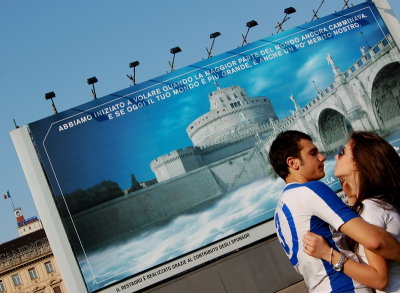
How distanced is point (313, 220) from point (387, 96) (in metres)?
11.0

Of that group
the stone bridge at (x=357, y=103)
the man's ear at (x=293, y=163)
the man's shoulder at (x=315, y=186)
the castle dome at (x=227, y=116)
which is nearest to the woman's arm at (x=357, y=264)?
the man's shoulder at (x=315, y=186)

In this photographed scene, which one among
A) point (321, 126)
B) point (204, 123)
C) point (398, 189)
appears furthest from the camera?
point (321, 126)

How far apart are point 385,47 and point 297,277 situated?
18.6 feet

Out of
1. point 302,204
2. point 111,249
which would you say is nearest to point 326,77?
point 111,249

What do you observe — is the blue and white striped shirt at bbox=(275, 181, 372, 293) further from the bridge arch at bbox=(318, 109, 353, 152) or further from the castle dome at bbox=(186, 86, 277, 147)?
the bridge arch at bbox=(318, 109, 353, 152)

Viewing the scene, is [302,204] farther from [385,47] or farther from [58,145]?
[385,47]

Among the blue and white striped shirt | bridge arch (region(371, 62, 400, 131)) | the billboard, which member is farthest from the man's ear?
bridge arch (region(371, 62, 400, 131))

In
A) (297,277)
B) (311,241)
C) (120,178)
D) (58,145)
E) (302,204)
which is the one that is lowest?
(297,277)

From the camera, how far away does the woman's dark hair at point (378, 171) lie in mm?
2580

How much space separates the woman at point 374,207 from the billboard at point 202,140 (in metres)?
8.41

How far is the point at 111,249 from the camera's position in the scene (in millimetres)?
10953

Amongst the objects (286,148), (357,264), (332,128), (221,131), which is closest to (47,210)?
(221,131)

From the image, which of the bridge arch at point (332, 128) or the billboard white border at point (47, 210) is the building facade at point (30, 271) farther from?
the bridge arch at point (332, 128)

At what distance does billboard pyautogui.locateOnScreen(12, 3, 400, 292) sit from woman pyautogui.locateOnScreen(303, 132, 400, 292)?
841cm
